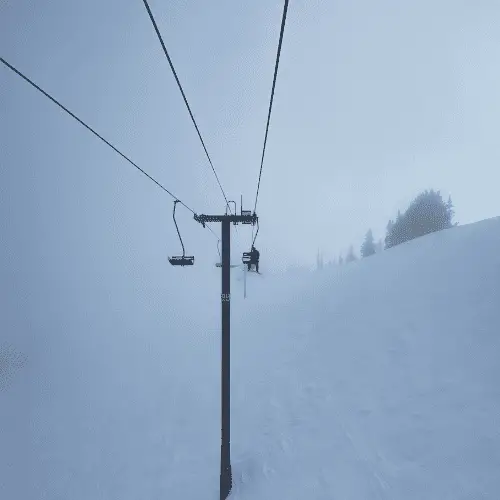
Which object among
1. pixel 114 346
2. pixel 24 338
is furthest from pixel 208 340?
pixel 24 338

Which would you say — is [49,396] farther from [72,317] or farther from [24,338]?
[72,317]

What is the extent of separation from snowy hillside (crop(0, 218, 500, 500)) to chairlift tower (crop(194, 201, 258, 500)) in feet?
4.94

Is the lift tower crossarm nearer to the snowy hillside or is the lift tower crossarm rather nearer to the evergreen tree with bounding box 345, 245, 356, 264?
the snowy hillside

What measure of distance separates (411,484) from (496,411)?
3.02m

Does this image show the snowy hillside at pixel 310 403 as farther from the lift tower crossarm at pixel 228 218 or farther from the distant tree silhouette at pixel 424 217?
the distant tree silhouette at pixel 424 217

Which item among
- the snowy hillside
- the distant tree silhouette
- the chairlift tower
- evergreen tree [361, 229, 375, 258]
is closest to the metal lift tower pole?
the chairlift tower

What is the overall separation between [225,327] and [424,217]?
40015 millimetres

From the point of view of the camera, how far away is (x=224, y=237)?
722 centimetres

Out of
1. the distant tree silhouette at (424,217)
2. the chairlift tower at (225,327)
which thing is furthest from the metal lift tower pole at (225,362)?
the distant tree silhouette at (424,217)

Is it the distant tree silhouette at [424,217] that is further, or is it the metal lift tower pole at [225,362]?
the distant tree silhouette at [424,217]

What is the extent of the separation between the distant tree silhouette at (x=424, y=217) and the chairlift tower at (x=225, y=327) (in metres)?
38.4

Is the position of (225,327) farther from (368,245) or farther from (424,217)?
(368,245)

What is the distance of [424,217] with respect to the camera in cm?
3800

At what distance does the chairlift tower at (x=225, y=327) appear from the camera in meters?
6.95
